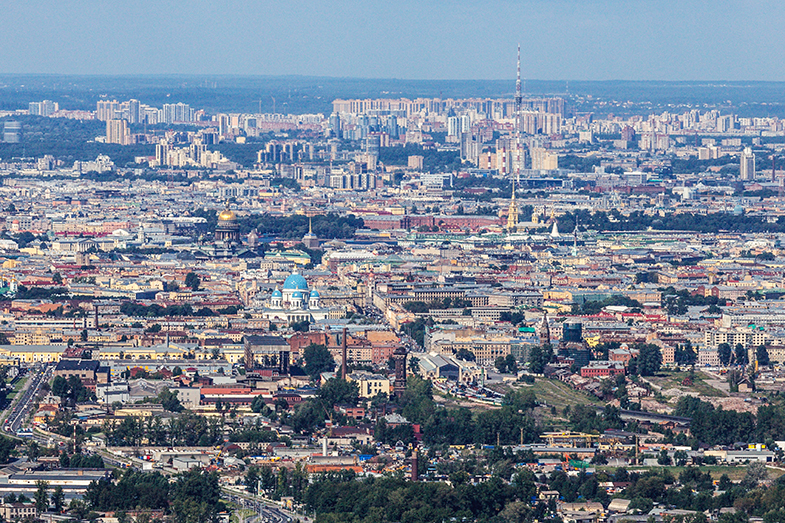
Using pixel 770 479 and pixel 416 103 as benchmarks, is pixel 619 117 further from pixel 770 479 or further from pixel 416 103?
pixel 770 479

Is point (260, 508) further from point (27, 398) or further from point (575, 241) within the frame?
point (575, 241)

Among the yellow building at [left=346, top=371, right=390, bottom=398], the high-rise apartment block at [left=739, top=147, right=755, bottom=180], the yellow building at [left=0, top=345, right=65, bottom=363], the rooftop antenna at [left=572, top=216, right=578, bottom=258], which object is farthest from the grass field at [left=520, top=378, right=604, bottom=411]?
the high-rise apartment block at [left=739, top=147, right=755, bottom=180]

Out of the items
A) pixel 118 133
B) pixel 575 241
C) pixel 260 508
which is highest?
pixel 260 508

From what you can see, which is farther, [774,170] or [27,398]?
[774,170]

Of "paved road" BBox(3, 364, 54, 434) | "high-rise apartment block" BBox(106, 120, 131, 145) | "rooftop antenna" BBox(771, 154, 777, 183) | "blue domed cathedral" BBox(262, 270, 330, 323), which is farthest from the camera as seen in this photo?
"high-rise apartment block" BBox(106, 120, 131, 145)

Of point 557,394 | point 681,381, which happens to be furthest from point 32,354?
point 681,381

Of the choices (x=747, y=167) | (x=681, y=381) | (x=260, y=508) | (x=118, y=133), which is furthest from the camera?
(x=118, y=133)

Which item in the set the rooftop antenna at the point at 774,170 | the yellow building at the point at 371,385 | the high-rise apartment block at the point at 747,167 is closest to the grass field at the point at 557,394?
the yellow building at the point at 371,385

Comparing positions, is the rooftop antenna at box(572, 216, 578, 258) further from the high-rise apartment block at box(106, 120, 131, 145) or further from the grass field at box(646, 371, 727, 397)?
the high-rise apartment block at box(106, 120, 131, 145)

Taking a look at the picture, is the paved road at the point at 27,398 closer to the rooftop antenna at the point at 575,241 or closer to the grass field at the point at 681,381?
the grass field at the point at 681,381
